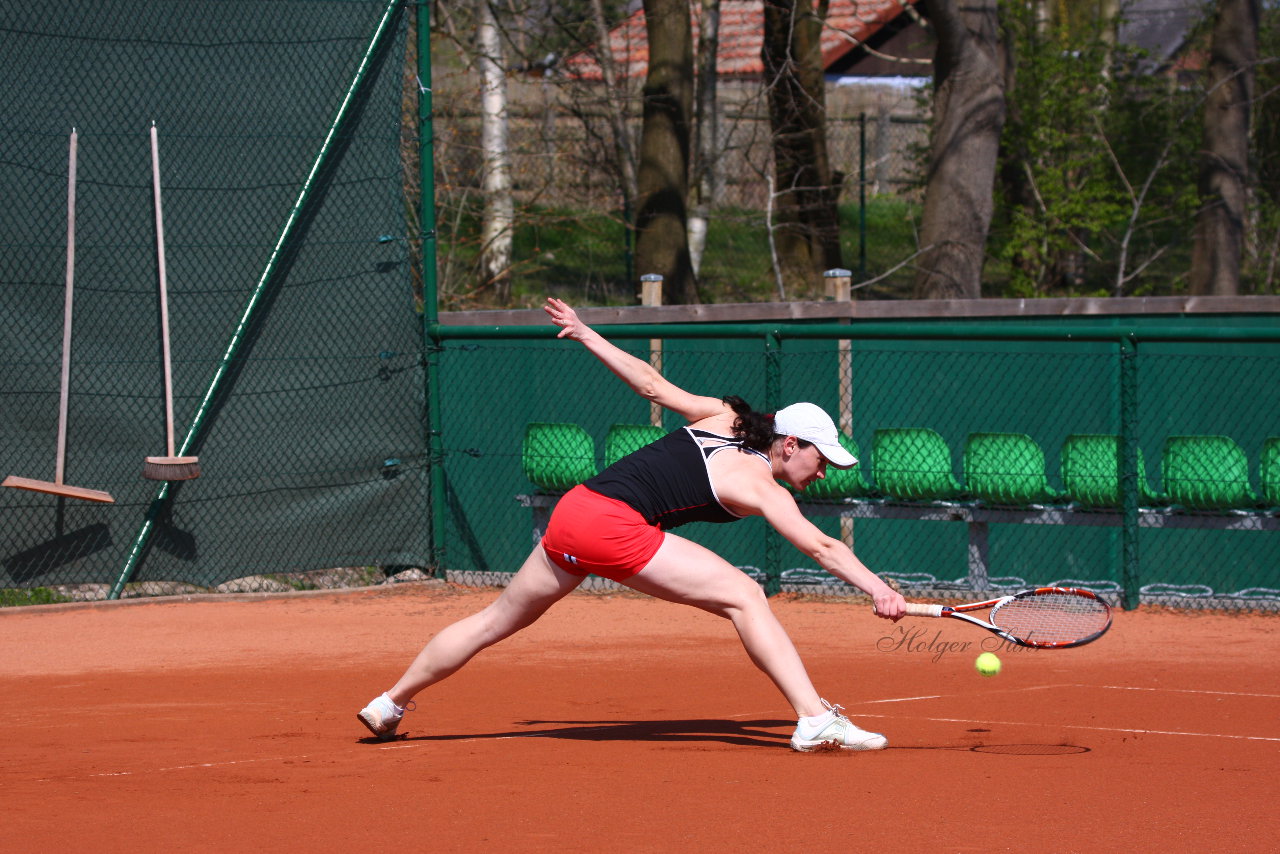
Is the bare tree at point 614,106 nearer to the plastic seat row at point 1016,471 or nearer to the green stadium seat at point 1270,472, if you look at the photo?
the plastic seat row at point 1016,471

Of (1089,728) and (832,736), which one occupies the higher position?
(832,736)


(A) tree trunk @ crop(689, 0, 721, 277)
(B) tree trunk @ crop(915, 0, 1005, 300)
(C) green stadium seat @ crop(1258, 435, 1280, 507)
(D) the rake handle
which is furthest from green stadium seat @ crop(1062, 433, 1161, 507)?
(A) tree trunk @ crop(689, 0, 721, 277)

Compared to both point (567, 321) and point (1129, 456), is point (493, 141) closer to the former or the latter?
point (1129, 456)

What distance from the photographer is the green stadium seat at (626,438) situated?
8711mm

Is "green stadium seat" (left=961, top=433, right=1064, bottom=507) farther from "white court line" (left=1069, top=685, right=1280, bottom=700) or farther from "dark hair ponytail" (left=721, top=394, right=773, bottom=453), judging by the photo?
"dark hair ponytail" (left=721, top=394, right=773, bottom=453)

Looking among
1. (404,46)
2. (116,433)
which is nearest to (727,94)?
(404,46)

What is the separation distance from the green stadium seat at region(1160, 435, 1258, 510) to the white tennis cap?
410cm

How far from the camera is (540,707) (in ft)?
20.2

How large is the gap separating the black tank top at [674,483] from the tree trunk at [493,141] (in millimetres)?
8994

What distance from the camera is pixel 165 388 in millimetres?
8203

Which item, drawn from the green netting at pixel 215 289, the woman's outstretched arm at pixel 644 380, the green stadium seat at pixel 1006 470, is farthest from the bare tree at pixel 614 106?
the woman's outstretched arm at pixel 644 380

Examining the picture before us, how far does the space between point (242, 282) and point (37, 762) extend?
4.03 metres

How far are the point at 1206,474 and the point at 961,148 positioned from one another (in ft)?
18.4

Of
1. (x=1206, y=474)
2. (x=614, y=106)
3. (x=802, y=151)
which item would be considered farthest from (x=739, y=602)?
(x=802, y=151)
